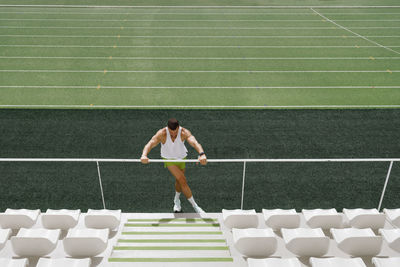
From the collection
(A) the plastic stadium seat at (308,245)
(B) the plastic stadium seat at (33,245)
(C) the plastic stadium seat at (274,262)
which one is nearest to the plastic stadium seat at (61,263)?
(B) the plastic stadium seat at (33,245)

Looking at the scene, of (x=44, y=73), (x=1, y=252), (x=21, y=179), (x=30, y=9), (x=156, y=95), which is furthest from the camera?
(x=30, y=9)

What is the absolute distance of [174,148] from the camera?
17.4 ft

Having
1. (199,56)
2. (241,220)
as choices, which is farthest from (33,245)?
(199,56)

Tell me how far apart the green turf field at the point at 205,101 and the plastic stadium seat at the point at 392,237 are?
258cm

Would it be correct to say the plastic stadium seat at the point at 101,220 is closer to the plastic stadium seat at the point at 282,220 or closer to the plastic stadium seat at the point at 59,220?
the plastic stadium seat at the point at 59,220

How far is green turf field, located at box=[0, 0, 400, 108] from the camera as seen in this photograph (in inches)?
483

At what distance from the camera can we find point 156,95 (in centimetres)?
1238

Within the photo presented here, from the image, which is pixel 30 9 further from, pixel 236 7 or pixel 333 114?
pixel 333 114

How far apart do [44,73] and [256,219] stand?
12142 mm

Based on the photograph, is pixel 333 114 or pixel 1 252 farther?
pixel 333 114

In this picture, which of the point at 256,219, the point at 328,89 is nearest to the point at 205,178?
the point at 256,219

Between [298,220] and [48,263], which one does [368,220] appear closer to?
[298,220]

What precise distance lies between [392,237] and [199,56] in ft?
41.4

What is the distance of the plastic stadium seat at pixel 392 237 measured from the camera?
4406mm
